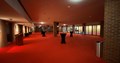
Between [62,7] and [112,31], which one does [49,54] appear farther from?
[112,31]

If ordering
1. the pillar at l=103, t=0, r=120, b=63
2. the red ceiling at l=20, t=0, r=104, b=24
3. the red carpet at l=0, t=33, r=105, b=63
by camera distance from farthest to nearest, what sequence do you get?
the red ceiling at l=20, t=0, r=104, b=24
the red carpet at l=0, t=33, r=105, b=63
the pillar at l=103, t=0, r=120, b=63

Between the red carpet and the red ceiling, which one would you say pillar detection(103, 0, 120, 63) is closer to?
the red carpet

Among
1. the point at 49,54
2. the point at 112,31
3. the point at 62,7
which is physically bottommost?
the point at 49,54

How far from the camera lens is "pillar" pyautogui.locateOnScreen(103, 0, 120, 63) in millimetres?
4605

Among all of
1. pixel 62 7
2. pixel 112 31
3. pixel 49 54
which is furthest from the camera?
pixel 62 7

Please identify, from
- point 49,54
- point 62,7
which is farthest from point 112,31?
point 62,7

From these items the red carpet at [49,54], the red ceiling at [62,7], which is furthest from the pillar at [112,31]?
the red ceiling at [62,7]

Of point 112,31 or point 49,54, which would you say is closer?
point 112,31

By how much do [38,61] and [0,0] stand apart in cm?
303

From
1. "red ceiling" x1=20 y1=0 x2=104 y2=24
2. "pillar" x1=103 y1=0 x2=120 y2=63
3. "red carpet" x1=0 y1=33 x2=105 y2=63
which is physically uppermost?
"red ceiling" x1=20 y1=0 x2=104 y2=24

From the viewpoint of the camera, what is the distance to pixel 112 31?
4773 millimetres

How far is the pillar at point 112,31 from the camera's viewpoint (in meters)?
4.61

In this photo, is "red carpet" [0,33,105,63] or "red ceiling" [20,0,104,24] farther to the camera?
"red ceiling" [20,0,104,24]

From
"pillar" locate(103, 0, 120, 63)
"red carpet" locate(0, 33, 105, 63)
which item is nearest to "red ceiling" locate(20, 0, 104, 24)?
"pillar" locate(103, 0, 120, 63)
